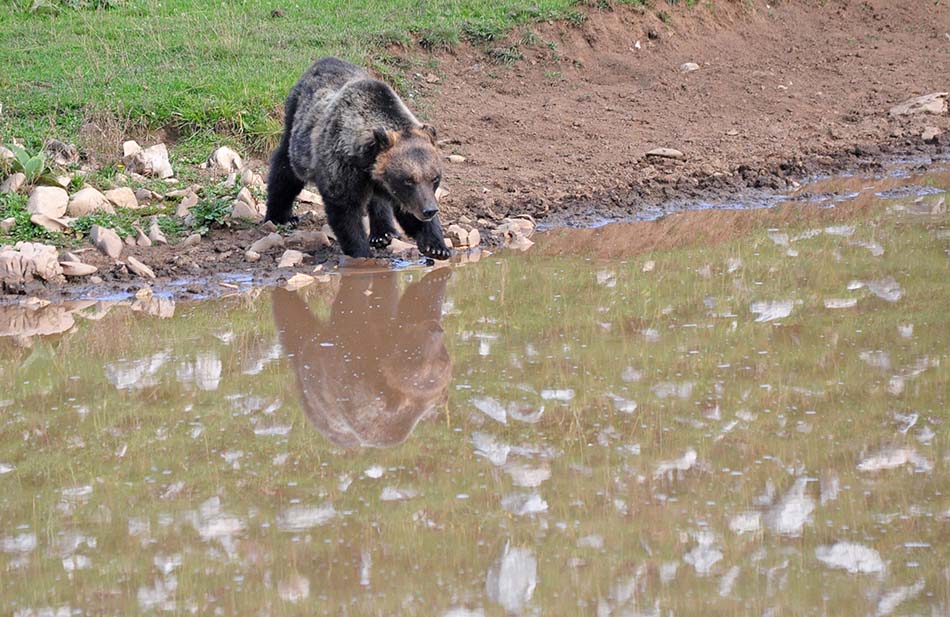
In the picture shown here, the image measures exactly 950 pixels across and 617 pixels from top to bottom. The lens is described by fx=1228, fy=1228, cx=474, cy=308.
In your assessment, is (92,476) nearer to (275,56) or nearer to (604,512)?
(604,512)

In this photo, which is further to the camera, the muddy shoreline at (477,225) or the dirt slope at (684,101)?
the dirt slope at (684,101)

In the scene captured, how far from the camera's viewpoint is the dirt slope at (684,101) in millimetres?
10000

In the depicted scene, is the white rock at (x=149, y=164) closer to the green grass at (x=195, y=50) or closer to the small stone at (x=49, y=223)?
the green grass at (x=195, y=50)

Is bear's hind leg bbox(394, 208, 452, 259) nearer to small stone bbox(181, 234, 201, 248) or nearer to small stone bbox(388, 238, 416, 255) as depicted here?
small stone bbox(388, 238, 416, 255)

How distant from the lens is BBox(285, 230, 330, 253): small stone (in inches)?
338

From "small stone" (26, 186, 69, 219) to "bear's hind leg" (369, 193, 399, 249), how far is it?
226 cm

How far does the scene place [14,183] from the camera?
9.00 metres

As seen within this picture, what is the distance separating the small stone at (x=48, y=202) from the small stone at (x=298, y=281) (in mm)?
1994

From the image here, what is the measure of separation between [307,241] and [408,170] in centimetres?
117

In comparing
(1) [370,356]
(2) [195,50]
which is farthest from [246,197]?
(2) [195,50]

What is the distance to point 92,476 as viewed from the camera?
502 cm

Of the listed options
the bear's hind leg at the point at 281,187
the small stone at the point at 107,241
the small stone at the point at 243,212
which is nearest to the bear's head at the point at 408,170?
the bear's hind leg at the point at 281,187

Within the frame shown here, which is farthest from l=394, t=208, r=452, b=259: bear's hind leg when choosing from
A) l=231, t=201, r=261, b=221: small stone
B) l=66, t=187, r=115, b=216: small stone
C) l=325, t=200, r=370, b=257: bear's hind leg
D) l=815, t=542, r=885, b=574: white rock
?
l=815, t=542, r=885, b=574: white rock

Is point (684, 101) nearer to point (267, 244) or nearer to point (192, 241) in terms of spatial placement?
point (267, 244)
